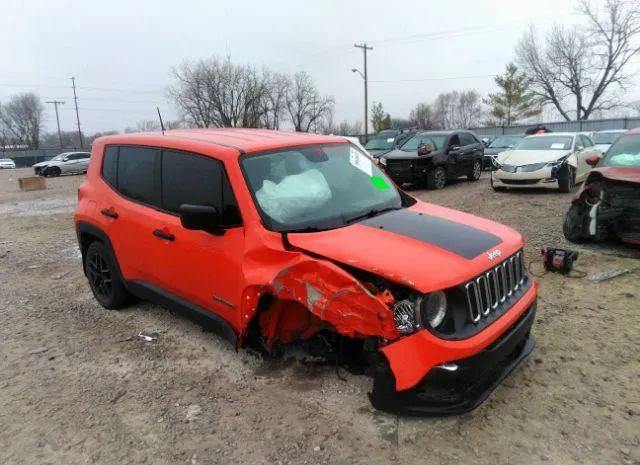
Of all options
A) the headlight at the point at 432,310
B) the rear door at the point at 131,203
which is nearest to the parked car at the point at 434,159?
the rear door at the point at 131,203

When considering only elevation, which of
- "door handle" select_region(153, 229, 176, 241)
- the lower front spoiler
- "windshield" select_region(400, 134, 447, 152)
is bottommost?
the lower front spoiler

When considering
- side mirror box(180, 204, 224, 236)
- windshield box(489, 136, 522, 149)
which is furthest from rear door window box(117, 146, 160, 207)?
windshield box(489, 136, 522, 149)

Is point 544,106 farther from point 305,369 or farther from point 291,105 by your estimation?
point 305,369

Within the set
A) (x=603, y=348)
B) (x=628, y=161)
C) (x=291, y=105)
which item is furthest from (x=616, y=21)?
(x=603, y=348)

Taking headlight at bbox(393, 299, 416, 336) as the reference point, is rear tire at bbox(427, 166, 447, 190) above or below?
below

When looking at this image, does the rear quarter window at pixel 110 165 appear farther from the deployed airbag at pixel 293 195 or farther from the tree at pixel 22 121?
the tree at pixel 22 121

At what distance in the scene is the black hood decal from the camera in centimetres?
286

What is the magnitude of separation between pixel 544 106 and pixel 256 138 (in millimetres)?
54151

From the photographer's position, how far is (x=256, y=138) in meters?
3.78

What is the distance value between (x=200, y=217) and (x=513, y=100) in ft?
179

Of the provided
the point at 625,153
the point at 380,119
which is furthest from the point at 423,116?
the point at 625,153

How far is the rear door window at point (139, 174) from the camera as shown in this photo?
12.9ft

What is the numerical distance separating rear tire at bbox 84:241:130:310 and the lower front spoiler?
118 inches

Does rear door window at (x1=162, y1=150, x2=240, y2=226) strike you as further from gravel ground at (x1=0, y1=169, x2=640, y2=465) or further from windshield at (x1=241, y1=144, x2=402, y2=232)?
gravel ground at (x1=0, y1=169, x2=640, y2=465)
